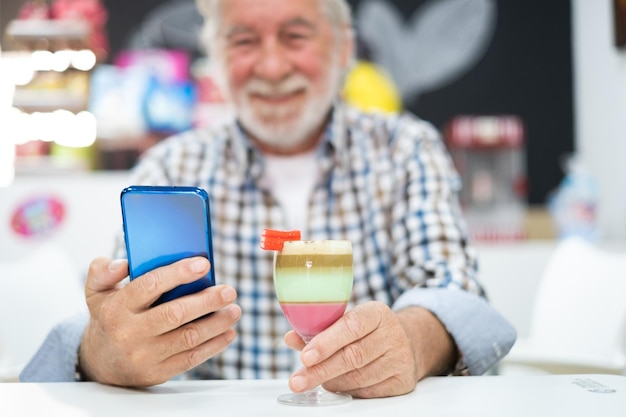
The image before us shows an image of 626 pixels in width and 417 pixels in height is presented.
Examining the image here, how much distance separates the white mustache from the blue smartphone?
0.81m

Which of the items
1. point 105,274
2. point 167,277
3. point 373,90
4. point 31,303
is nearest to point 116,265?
point 105,274

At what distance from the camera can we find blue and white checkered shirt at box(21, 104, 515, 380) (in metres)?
1.53

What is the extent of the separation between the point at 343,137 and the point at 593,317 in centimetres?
90

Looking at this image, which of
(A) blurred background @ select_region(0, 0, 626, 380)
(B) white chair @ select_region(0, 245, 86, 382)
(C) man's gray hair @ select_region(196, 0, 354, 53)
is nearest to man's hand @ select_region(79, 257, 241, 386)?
(C) man's gray hair @ select_region(196, 0, 354, 53)

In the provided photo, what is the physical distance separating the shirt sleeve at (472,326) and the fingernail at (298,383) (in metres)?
0.38

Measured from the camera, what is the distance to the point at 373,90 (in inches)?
193

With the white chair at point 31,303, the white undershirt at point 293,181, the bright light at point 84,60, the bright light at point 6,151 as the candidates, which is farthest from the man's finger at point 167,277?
the bright light at point 84,60

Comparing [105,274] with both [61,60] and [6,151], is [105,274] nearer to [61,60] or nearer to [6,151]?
[6,151]

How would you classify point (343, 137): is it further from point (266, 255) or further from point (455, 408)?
point (455, 408)

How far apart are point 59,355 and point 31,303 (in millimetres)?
1238

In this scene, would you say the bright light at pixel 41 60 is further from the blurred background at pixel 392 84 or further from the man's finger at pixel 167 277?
the man's finger at pixel 167 277

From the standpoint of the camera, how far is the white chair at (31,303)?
2.30 m

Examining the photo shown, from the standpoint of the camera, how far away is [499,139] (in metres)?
4.43

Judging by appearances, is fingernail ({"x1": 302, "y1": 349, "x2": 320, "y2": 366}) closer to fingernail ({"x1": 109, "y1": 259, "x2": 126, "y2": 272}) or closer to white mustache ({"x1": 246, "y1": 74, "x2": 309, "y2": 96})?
fingernail ({"x1": 109, "y1": 259, "x2": 126, "y2": 272})
